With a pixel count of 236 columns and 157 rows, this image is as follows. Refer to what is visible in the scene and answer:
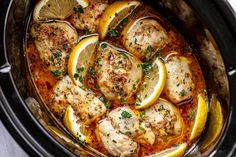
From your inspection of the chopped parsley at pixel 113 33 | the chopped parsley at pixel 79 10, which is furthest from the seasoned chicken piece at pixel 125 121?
the chopped parsley at pixel 79 10

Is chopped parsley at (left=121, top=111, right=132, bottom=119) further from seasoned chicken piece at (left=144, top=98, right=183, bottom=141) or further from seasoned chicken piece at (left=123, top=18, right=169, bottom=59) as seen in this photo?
seasoned chicken piece at (left=123, top=18, right=169, bottom=59)

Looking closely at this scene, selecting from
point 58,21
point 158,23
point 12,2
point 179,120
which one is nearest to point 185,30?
point 158,23

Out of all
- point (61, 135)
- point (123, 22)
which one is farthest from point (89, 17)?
point (61, 135)

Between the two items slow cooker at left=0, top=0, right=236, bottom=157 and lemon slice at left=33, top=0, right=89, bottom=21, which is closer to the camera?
slow cooker at left=0, top=0, right=236, bottom=157

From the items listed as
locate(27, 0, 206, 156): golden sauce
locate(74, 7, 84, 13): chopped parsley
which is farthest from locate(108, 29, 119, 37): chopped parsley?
locate(74, 7, 84, 13): chopped parsley

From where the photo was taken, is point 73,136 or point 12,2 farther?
point 73,136

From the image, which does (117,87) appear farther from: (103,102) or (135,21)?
(135,21)

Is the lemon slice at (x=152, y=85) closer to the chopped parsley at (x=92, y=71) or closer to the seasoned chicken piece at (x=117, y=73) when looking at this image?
the seasoned chicken piece at (x=117, y=73)
